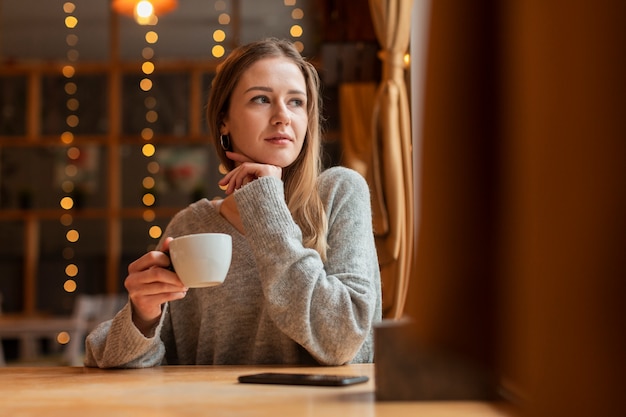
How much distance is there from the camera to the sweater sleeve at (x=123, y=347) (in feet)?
4.44

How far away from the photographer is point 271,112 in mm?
1771

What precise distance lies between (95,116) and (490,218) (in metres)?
7.09

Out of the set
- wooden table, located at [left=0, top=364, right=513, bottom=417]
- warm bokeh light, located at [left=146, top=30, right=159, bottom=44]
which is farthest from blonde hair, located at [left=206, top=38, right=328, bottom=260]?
warm bokeh light, located at [left=146, top=30, right=159, bottom=44]

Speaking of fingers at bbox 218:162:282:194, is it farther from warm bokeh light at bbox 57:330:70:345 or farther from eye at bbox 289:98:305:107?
warm bokeh light at bbox 57:330:70:345

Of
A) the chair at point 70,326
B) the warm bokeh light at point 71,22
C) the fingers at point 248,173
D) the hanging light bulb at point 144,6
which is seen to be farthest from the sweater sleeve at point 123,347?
the warm bokeh light at point 71,22

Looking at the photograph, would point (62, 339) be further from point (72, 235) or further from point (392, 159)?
point (392, 159)

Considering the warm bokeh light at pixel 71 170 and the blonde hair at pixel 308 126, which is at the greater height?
the blonde hair at pixel 308 126

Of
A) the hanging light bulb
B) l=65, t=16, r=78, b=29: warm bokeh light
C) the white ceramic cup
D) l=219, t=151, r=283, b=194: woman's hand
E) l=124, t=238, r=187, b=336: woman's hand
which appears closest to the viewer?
the white ceramic cup

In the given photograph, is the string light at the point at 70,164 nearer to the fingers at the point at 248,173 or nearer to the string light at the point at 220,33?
the string light at the point at 220,33

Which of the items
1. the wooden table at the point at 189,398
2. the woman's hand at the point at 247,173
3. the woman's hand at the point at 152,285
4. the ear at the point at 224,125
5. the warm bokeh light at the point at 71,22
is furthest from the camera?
the warm bokeh light at the point at 71,22

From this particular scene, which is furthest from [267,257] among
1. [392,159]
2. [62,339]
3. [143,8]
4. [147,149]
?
[147,149]

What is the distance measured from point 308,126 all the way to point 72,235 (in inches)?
215

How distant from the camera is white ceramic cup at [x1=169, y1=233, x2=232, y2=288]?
113 cm

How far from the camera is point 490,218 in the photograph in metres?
0.17
